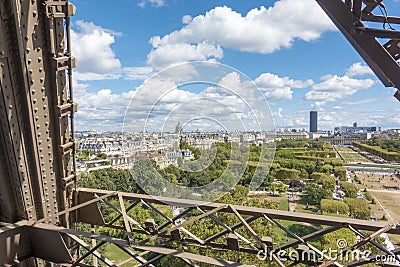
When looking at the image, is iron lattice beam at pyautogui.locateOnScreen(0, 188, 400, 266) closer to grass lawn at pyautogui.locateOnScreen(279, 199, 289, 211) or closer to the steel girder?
the steel girder

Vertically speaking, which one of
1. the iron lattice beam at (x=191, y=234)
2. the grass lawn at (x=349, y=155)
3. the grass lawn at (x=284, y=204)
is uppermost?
the iron lattice beam at (x=191, y=234)


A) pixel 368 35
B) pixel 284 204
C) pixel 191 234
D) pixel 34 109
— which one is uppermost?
pixel 368 35

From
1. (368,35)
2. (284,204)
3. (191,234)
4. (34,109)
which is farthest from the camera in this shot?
(284,204)

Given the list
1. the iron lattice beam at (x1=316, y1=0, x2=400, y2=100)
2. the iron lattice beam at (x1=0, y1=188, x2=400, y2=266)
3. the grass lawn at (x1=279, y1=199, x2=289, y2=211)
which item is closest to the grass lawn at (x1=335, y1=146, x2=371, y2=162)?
the grass lawn at (x1=279, y1=199, x2=289, y2=211)

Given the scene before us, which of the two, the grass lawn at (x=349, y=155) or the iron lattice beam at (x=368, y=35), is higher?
the iron lattice beam at (x=368, y=35)

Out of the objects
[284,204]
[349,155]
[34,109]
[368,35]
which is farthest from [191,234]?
[349,155]

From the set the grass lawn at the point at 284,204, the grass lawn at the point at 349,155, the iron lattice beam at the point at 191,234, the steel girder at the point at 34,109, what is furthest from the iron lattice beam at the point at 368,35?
the grass lawn at the point at 349,155

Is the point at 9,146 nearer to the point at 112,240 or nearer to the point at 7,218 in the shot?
the point at 7,218

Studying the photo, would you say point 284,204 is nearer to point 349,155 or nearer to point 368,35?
point 349,155

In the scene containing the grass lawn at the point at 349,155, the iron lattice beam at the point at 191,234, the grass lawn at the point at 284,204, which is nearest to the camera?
the iron lattice beam at the point at 191,234

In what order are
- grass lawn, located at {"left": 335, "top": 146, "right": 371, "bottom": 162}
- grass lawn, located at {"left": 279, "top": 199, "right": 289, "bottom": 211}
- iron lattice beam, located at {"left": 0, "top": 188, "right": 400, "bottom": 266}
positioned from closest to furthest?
iron lattice beam, located at {"left": 0, "top": 188, "right": 400, "bottom": 266}, grass lawn, located at {"left": 279, "top": 199, "right": 289, "bottom": 211}, grass lawn, located at {"left": 335, "top": 146, "right": 371, "bottom": 162}

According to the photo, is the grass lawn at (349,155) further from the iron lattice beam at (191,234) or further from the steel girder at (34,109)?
the steel girder at (34,109)

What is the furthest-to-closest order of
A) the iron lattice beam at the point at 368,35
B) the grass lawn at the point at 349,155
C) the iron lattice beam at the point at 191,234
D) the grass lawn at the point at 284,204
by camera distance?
the grass lawn at the point at 349,155, the grass lawn at the point at 284,204, the iron lattice beam at the point at 191,234, the iron lattice beam at the point at 368,35
